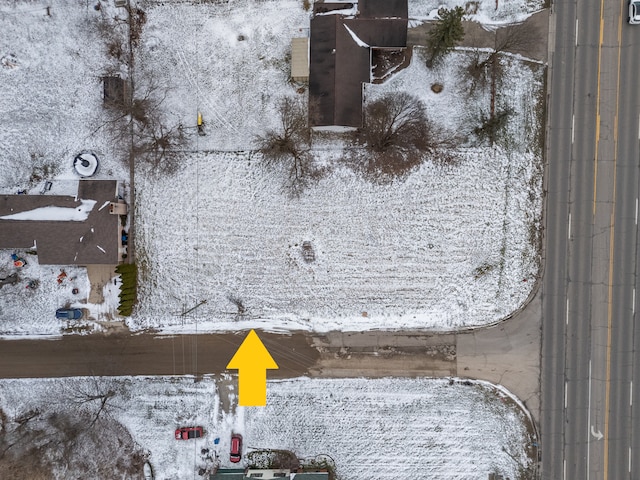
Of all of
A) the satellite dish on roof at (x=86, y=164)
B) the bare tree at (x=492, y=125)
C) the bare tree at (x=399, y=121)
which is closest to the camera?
the bare tree at (x=492, y=125)

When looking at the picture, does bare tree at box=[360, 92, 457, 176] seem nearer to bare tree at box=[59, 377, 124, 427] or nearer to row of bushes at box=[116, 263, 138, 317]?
row of bushes at box=[116, 263, 138, 317]

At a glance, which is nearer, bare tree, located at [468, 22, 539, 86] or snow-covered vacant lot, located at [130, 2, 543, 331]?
bare tree, located at [468, 22, 539, 86]

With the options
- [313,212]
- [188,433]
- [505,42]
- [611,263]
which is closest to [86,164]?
[313,212]

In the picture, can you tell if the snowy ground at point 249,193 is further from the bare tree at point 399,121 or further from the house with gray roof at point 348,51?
the house with gray roof at point 348,51

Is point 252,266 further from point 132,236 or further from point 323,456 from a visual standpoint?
point 323,456

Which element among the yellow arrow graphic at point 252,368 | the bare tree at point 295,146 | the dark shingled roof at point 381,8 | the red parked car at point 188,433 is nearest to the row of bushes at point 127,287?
the yellow arrow graphic at point 252,368

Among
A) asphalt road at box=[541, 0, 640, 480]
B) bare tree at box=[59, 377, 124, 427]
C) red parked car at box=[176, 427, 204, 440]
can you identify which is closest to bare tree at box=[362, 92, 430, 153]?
asphalt road at box=[541, 0, 640, 480]
